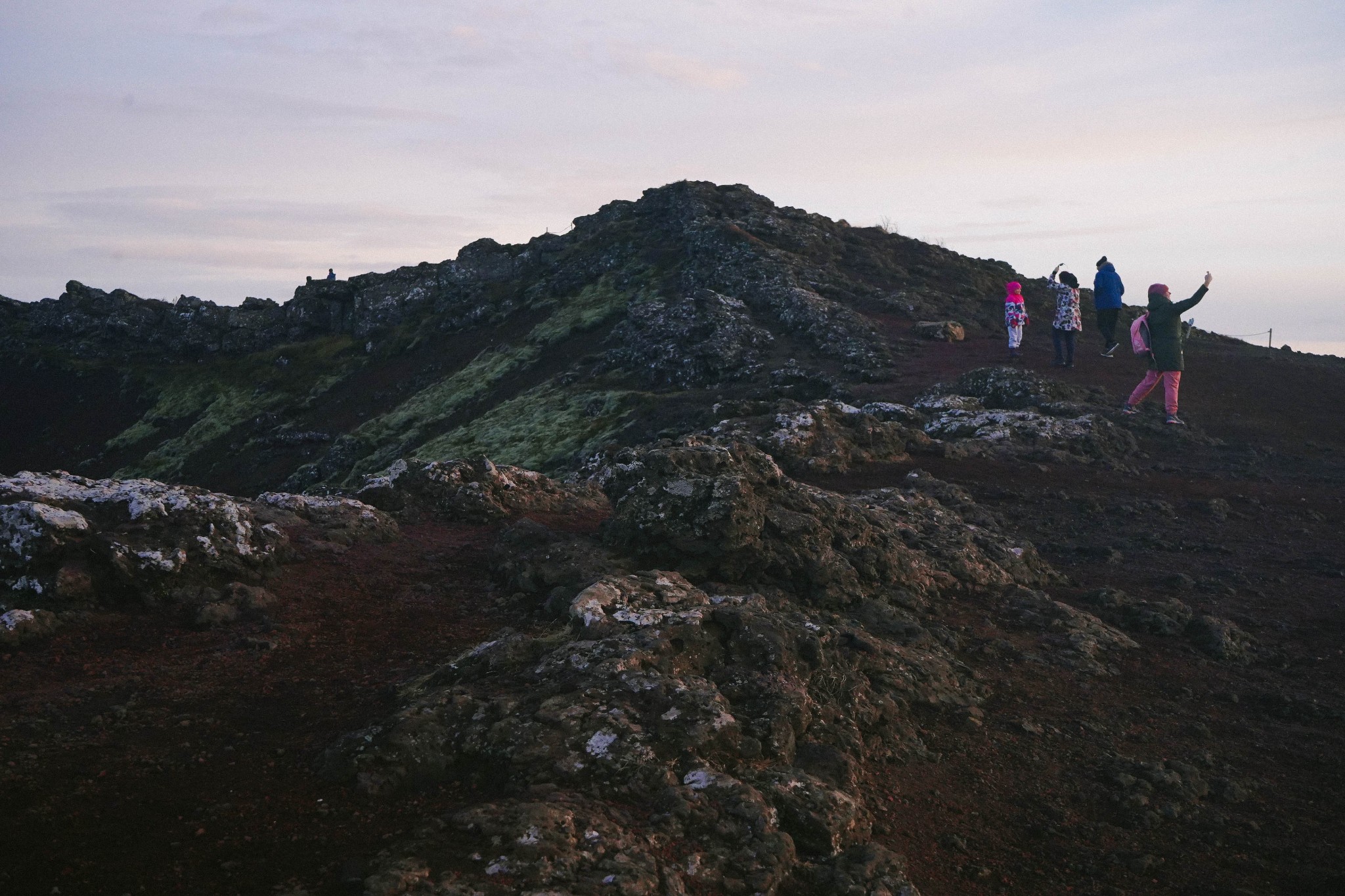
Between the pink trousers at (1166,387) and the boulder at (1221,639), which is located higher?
the pink trousers at (1166,387)

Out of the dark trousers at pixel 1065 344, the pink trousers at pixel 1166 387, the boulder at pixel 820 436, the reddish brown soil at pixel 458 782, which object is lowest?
the reddish brown soil at pixel 458 782

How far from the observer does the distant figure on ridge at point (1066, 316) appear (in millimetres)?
32625

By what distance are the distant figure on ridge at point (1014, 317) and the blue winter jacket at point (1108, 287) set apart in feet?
8.41

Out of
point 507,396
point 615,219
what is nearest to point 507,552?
point 507,396

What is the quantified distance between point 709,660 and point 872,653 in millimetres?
2627

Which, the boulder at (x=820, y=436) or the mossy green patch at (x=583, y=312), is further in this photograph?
the mossy green patch at (x=583, y=312)

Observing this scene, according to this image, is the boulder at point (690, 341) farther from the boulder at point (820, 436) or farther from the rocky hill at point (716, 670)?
the boulder at point (820, 436)

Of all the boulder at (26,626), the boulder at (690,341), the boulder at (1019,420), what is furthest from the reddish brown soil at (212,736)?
the boulder at (690,341)

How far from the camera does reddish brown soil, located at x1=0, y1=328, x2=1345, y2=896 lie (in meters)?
6.74

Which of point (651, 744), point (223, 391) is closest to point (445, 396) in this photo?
point (223, 391)

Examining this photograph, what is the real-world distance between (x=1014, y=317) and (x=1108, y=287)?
10.5 feet

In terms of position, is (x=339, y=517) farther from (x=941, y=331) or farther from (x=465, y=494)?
(x=941, y=331)

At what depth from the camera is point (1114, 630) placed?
14.0 m

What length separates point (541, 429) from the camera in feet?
127
